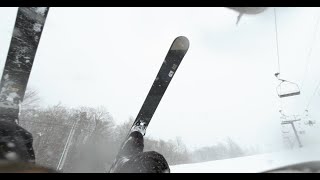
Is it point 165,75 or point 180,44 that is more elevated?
point 180,44

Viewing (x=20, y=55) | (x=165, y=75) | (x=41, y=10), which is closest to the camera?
(x=41, y=10)

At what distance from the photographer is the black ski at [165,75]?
166 inches

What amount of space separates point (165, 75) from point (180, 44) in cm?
57

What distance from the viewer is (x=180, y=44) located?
4254 millimetres

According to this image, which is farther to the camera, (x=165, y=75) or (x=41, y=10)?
(x=165, y=75)

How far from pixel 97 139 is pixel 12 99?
29125mm

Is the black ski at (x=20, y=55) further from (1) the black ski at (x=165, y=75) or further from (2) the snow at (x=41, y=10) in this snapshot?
(1) the black ski at (x=165, y=75)

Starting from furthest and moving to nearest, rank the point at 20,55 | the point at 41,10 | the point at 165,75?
the point at 165,75, the point at 20,55, the point at 41,10

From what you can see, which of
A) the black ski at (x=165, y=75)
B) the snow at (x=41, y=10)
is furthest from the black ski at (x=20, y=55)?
the black ski at (x=165, y=75)

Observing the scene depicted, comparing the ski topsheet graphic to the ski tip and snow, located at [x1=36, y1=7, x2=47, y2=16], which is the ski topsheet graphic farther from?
snow, located at [x1=36, y1=7, x2=47, y2=16]

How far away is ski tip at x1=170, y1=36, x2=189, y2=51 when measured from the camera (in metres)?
4.22

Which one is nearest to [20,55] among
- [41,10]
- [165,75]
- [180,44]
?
[41,10]

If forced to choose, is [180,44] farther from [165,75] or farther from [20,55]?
[20,55]

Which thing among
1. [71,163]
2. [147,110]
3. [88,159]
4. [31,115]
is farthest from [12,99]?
[31,115]
